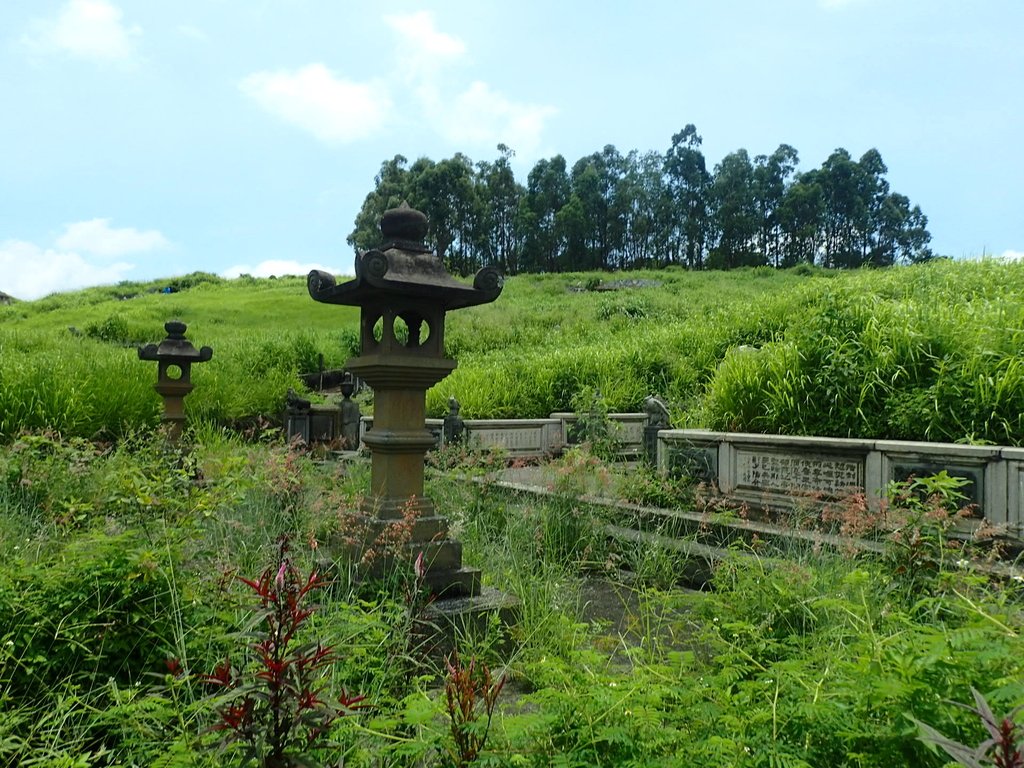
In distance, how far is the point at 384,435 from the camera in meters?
4.14

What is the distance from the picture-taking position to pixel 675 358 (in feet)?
47.5

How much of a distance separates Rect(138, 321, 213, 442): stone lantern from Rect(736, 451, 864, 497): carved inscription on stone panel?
5.97m

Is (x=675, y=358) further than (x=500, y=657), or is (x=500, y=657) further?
(x=675, y=358)

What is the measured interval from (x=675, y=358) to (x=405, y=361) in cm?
1110

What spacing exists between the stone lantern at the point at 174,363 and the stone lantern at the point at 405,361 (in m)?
4.62

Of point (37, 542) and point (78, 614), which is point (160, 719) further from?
point (37, 542)

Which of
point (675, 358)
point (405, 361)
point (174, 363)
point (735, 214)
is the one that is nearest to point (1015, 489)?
point (405, 361)

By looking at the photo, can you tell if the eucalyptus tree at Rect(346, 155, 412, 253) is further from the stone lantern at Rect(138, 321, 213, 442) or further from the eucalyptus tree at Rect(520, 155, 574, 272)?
the stone lantern at Rect(138, 321, 213, 442)

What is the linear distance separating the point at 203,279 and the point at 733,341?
4227 cm

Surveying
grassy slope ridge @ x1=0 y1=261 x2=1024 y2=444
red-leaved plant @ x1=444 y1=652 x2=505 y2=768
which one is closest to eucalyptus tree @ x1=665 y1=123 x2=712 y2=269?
grassy slope ridge @ x1=0 y1=261 x2=1024 y2=444

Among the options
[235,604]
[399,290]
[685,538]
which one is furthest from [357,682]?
[685,538]

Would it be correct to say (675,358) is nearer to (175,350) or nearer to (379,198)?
(175,350)

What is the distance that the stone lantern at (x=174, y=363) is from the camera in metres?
8.20

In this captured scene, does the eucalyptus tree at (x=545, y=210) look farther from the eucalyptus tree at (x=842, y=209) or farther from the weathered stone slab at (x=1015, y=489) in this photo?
the weathered stone slab at (x=1015, y=489)
